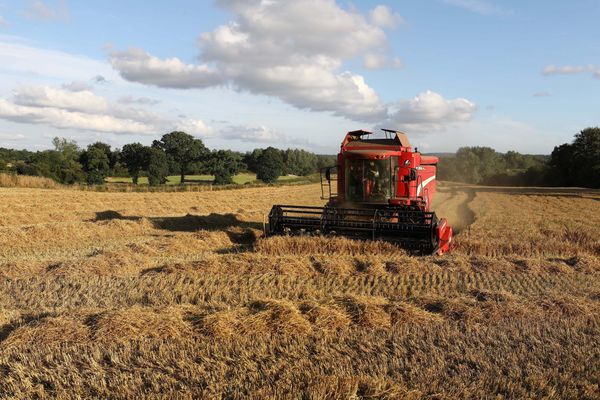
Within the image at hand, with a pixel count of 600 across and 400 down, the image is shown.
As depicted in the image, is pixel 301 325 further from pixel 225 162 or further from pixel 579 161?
pixel 579 161

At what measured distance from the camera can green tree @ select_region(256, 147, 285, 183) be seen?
189 ft

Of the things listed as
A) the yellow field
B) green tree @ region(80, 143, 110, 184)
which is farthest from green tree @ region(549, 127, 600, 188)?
green tree @ region(80, 143, 110, 184)

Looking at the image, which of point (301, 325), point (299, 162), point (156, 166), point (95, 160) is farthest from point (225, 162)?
point (301, 325)

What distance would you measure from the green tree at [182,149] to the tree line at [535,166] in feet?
102

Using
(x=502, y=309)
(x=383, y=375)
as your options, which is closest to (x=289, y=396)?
(x=383, y=375)

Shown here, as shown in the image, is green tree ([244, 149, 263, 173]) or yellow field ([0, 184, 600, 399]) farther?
green tree ([244, 149, 263, 173])

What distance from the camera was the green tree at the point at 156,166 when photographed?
170ft

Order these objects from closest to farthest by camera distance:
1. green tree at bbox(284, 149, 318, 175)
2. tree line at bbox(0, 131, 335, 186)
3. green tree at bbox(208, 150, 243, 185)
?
Answer: tree line at bbox(0, 131, 335, 186) < green tree at bbox(208, 150, 243, 185) < green tree at bbox(284, 149, 318, 175)

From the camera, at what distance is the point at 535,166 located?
59031mm

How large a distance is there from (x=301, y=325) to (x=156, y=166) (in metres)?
50.0

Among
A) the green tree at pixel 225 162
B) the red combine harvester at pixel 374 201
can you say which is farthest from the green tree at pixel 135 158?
the red combine harvester at pixel 374 201

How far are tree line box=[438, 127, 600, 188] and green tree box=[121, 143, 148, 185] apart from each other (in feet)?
117

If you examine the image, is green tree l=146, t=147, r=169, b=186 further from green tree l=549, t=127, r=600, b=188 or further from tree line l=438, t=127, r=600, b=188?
green tree l=549, t=127, r=600, b=188

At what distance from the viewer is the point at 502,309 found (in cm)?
596
